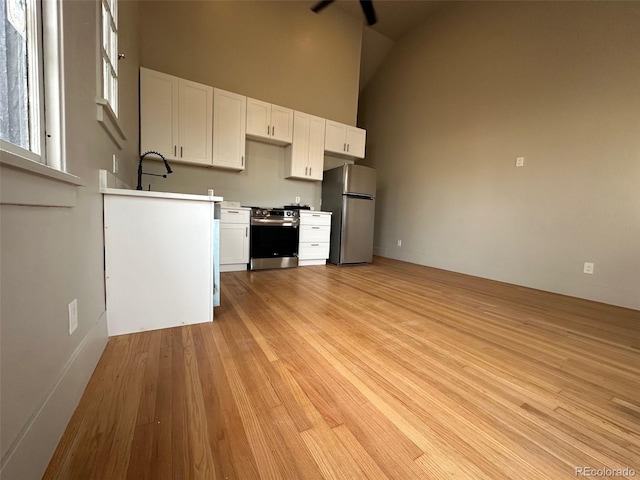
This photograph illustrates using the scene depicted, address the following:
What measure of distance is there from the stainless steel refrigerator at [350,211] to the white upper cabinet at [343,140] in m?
0.46

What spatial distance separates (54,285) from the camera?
2.57ft

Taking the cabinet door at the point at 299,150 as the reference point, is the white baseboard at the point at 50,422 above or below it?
below

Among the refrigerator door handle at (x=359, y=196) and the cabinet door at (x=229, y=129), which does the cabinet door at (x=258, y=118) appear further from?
the refrigerator door handle at (x=359, y=196)

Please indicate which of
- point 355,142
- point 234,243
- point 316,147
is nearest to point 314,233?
point 234,243

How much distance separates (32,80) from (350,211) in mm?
3440

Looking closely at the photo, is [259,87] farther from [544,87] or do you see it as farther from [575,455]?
[575,455]

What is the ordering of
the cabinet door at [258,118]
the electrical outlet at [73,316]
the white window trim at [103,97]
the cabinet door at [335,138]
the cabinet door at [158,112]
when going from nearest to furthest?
1. the electrical outlet at [73,316]
2. the white window trim at [103,97]
3. the cabinet door at [158,112]
4. the cabinet door at [258,118]
5. the cabinet door at [335,138]

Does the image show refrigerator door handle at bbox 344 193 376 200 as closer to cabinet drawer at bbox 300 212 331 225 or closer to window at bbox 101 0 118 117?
cabinet drawer at bbox 300 212 331 225

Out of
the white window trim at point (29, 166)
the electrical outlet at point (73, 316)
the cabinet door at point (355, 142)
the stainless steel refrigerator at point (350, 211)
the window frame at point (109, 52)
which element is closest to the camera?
the white window trim at point (29, 166)

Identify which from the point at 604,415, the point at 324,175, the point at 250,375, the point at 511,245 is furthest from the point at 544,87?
the point at 250,375

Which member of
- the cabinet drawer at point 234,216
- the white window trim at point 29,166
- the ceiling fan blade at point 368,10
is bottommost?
the cabinet drawer at point 234,216

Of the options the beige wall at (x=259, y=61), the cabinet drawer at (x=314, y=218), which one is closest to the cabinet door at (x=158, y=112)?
the beige wall at (x=259, y=61)

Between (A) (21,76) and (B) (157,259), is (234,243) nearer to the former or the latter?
(B) (157,259)

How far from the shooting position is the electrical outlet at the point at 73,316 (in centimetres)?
89
